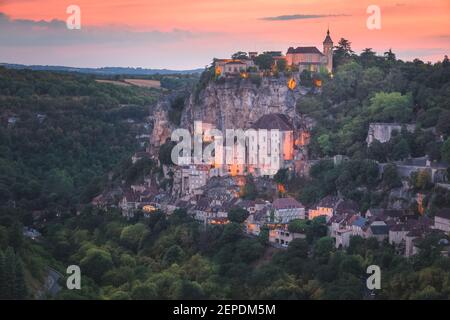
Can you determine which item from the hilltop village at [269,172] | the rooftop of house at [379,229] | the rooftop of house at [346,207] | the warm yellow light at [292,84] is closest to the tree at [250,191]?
the hilltop village at [269,172]

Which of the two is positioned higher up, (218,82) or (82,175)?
(218,82)

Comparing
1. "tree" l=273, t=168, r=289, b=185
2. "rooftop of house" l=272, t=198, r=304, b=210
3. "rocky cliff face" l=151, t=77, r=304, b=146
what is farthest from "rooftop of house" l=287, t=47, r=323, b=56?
"rooftop of house" l=272, t=198, r=304, b=210

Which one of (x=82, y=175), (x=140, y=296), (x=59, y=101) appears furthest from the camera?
(x=59, y=101)

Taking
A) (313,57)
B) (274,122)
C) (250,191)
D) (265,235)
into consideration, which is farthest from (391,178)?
(313,57)

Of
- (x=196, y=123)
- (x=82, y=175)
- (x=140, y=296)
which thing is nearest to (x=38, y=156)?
(x=82, y=175)

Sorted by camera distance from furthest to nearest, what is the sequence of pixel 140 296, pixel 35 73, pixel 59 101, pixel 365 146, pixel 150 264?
1. pixel 35 73
2. pixel 59 101
3. pixel 365 146
4. pixel 150 264
5. pixel 140 296

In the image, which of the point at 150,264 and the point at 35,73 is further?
the point at 35,73

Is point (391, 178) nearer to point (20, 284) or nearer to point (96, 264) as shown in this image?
point (96, 264)

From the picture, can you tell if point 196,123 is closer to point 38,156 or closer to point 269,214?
point 269,214
